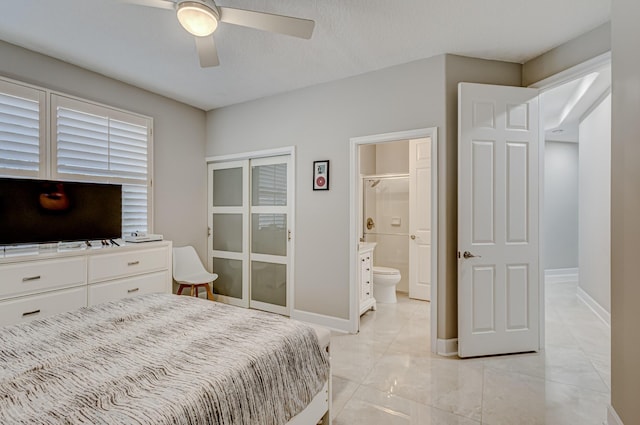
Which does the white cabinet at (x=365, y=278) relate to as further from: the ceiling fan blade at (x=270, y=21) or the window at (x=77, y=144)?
the window at (x=77, y=144)

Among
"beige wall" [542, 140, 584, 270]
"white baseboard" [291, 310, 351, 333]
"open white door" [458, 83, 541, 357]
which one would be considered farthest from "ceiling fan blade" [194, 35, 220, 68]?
"beige wall" [542, 140, 584, 270]

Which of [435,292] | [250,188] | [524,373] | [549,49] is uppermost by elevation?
[549,49]

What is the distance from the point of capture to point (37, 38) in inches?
96.7

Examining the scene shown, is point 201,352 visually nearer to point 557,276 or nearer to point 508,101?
point 508,101

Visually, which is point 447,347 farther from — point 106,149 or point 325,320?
point 106,149

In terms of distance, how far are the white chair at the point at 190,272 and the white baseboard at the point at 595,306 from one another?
4512mm

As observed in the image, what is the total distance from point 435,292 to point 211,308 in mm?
1920

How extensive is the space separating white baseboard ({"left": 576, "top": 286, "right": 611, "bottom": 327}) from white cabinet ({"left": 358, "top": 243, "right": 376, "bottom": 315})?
254 cm

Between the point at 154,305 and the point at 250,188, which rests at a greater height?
the point at 250,188

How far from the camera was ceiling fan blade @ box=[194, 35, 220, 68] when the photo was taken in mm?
1906

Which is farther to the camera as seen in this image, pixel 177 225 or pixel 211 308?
pixel 177 225

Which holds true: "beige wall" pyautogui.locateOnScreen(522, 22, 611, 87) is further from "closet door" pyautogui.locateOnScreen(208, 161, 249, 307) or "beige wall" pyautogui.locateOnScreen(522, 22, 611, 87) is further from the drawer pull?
the drawer pull

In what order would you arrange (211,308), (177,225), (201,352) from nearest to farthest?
(201,352) < (211,308) < (177,225)

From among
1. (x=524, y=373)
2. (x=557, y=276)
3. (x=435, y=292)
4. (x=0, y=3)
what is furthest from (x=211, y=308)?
(x=557, y=276)
